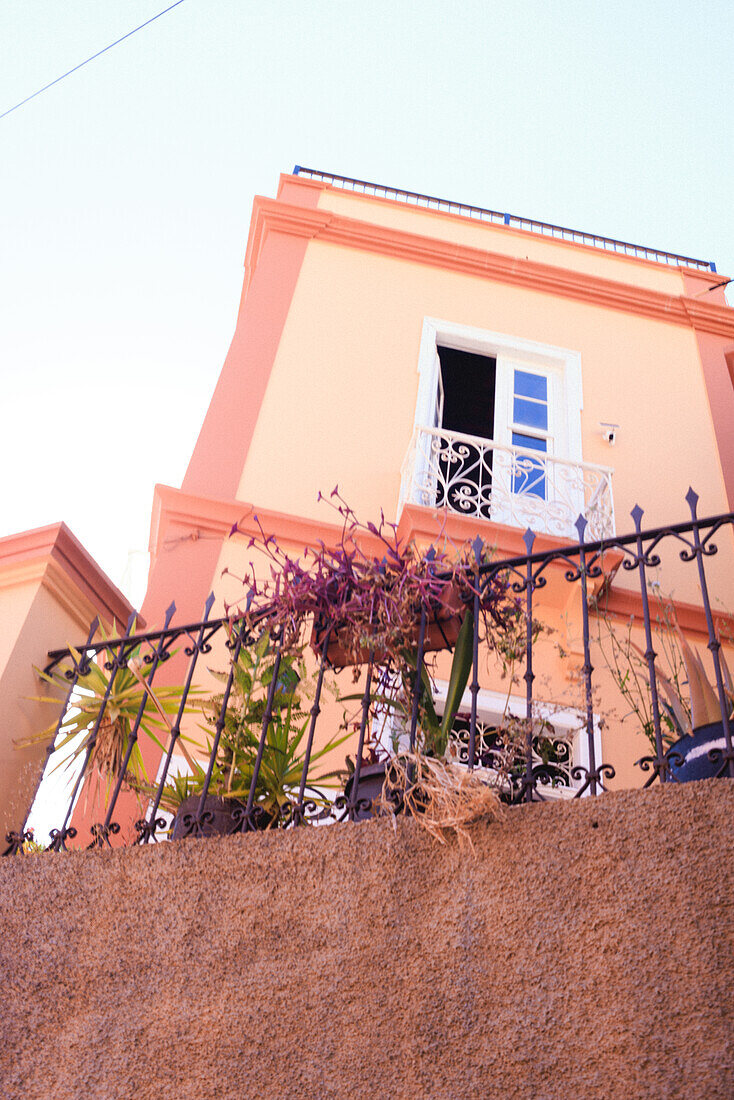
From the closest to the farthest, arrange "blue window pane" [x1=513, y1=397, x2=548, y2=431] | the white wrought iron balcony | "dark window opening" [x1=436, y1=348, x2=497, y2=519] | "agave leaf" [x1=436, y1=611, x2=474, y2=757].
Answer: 1. "agave leaf" [x1=436, y1=611, x2=474, y2=757]
2. the white wrought iron balcony
3. "blue window pane" [x1=513, y1=397, x2=548, y2=431]
4. "dark window opening" [x1=436, y1=348, x2=497, y2=519]

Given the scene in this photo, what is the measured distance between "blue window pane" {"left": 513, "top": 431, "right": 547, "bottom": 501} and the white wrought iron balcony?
13 millimetres

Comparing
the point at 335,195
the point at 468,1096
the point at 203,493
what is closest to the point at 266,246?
the point at 335,195

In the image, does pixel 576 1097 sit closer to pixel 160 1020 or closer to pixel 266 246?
pixel 160 1020

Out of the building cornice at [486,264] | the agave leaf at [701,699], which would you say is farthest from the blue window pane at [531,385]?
the agave leaf at [701,699]

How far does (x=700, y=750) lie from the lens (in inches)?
126

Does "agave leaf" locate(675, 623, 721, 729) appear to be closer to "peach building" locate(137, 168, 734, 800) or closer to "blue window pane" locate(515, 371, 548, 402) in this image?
"peach building" locate(137, 168, 734, 800)

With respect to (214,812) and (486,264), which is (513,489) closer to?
(486,264)

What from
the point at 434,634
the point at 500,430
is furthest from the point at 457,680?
the point at 500,430

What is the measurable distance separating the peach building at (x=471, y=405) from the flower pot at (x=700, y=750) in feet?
8.32

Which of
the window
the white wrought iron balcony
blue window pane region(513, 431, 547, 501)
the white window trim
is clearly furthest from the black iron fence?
the white window trim

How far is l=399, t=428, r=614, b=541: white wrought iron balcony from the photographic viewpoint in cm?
712

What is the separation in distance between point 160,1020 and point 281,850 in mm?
577

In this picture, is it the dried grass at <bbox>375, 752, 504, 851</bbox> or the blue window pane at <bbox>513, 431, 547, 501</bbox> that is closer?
the dried grass at <bbox>375, 752, 504, 851</bbox>

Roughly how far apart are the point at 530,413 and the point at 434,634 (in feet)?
17.0
